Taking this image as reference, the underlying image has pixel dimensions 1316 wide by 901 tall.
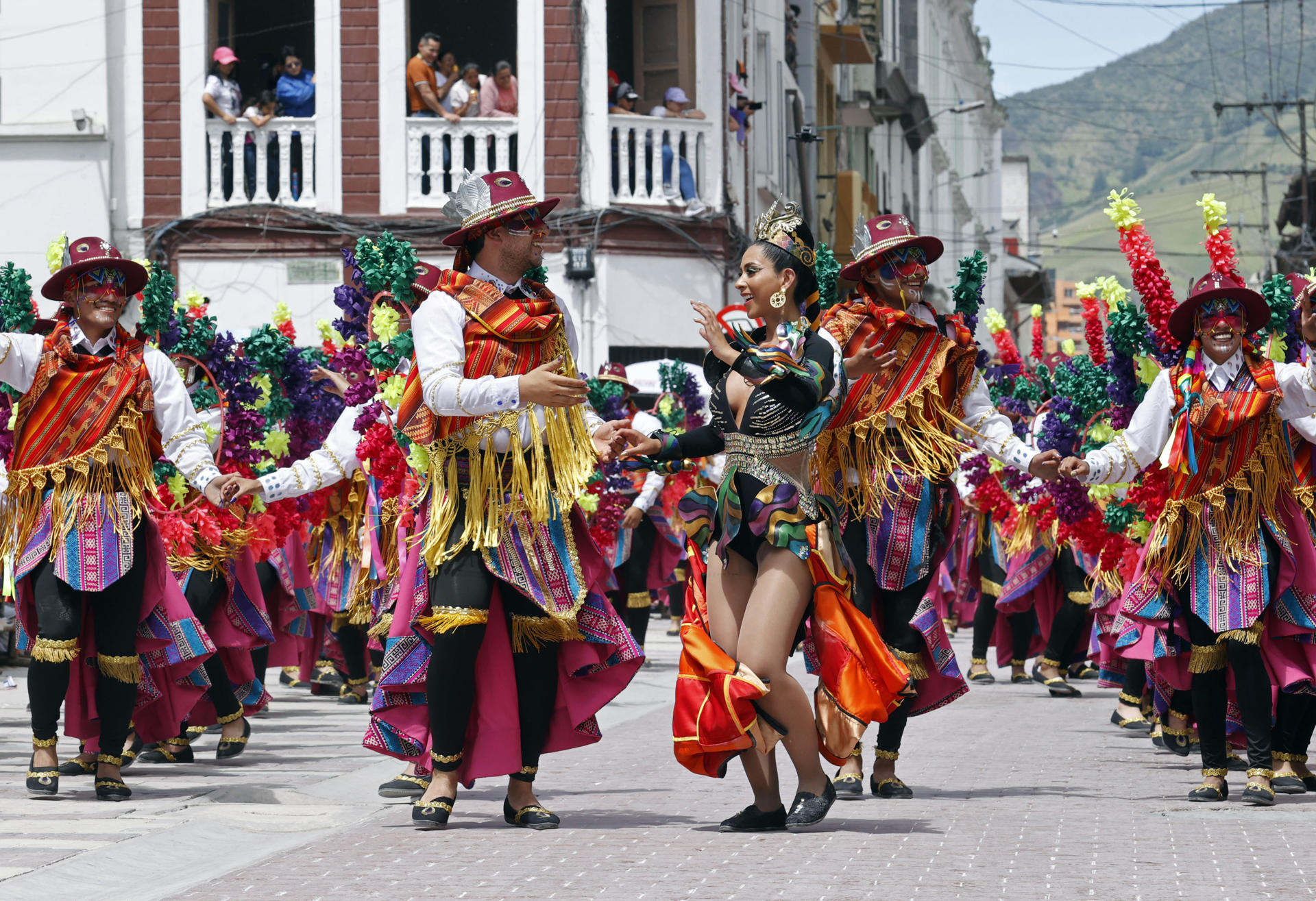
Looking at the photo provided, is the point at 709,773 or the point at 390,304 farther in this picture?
the point at 390,304

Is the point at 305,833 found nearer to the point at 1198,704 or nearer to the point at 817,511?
the point at 817,511

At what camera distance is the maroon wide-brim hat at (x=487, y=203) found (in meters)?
Answer: 7.13

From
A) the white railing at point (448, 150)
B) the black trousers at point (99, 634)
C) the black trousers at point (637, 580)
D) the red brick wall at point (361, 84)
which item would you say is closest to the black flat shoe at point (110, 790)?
the black trousers at point (99, 634)

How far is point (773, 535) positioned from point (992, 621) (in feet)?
28.1

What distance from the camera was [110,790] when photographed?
26.0ft

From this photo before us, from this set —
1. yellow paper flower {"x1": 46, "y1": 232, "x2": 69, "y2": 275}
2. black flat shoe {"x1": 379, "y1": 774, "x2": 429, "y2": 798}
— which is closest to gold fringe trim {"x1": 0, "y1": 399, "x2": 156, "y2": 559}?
yellow paper flower {"x1": 46, "y1": 232, "x2": 69, "y2": 275}

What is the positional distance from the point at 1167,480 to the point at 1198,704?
3.08 feet

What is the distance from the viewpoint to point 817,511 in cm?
691

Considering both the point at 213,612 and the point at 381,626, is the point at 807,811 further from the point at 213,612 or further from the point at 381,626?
the point at 213,612

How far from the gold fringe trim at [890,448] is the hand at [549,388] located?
5.53 ft

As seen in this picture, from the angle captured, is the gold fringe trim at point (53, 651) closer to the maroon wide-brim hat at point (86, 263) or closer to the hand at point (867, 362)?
the maroon wide-brim hat at point (86, 263)

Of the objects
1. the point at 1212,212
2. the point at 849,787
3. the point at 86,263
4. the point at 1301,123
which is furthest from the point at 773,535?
the point at 1301,123

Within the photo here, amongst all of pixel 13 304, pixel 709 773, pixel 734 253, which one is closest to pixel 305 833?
pixel 709 773

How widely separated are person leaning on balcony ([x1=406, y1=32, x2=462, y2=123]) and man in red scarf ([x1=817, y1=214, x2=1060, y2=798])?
17735 millimetres
